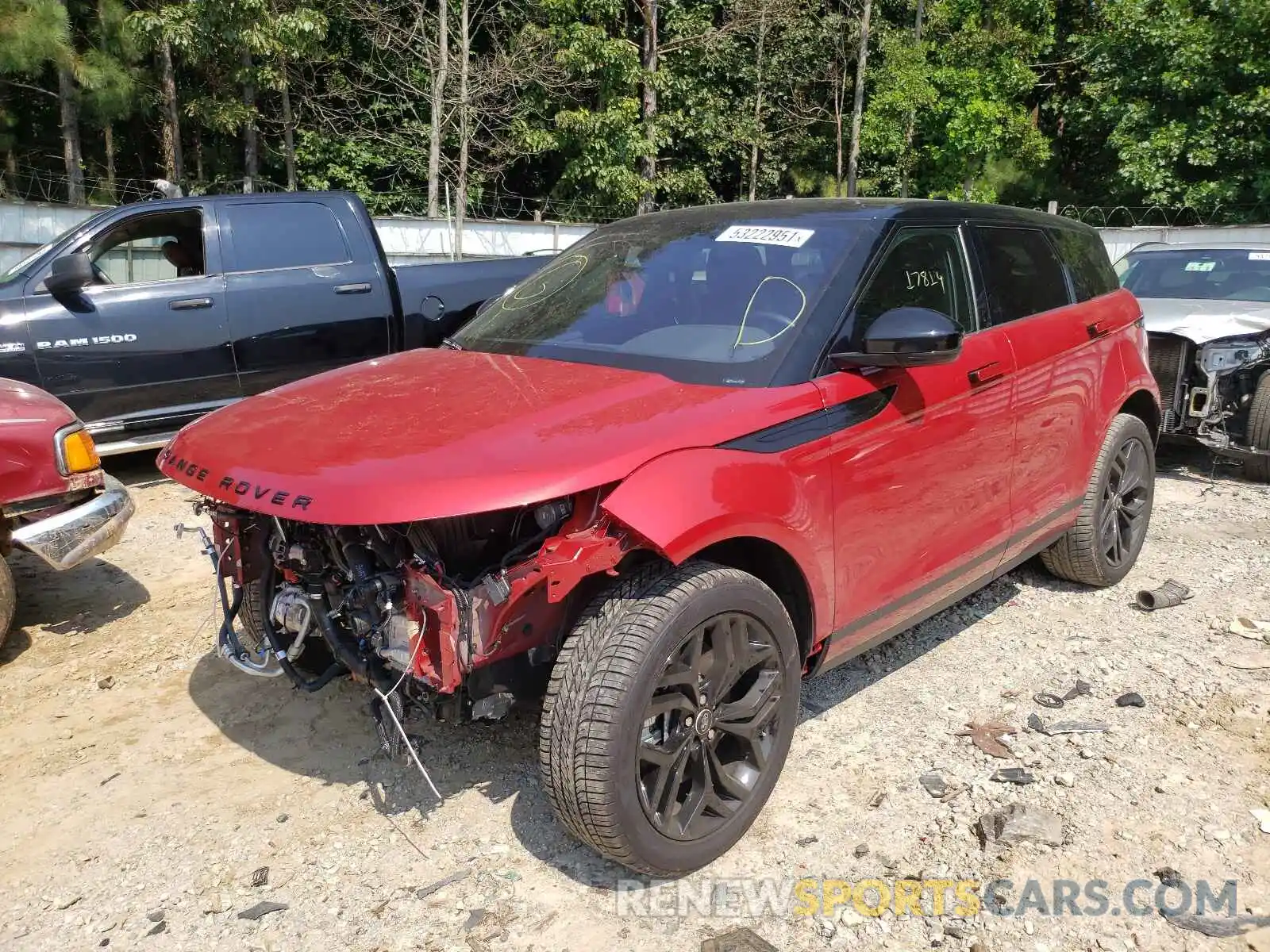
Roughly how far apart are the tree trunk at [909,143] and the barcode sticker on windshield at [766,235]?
1073 inches

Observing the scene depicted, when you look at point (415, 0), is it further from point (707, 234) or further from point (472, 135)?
point (707, 234)

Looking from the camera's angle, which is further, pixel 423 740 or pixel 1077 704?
pixel 1077 704

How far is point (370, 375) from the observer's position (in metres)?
3.38

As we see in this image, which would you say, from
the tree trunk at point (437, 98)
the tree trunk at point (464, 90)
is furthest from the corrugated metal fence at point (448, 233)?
the tree trunk at point (437, 98)

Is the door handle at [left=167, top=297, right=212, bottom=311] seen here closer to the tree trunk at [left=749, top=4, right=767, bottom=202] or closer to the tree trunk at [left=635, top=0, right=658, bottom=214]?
the tree trunk at [left=635, top=0, right=658, bottom=214]

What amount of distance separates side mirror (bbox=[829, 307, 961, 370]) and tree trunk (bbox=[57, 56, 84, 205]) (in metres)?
20.0

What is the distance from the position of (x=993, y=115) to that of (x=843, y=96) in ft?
20.0

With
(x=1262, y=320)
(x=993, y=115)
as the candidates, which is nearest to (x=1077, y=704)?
(x=1262, y=320)

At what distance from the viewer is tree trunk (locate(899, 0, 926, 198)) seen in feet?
94.4

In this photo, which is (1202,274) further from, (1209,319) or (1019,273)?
(1019,273)

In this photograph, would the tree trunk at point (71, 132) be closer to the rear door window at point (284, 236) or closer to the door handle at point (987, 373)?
the rear door window at point (284, 236)

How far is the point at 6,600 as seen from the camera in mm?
4039

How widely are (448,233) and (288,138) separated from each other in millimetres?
7623
